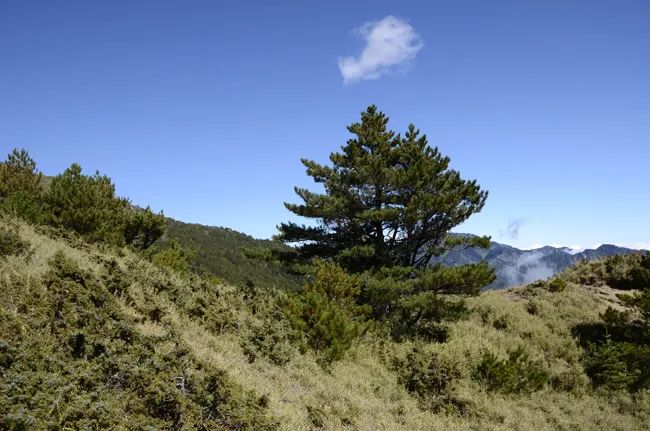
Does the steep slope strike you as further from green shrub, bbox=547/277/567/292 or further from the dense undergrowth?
the dense undergrowth

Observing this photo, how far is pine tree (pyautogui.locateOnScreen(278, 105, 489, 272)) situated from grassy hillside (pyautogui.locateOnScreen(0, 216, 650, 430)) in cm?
413

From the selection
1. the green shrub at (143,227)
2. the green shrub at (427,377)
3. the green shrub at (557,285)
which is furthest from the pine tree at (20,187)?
the green shrub at (557,285)

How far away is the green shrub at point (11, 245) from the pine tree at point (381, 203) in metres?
10.8

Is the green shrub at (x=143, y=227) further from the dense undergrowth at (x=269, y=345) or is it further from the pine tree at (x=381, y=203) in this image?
the pine tree at (x=381, y=203)

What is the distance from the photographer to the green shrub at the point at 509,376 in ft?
39.4

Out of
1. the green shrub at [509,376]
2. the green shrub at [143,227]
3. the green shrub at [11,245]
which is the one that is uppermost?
the green shrub at [143,227]

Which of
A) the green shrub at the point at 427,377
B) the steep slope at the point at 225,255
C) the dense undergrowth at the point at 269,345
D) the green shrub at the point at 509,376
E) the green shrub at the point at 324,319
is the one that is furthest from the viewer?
the steep slope at the point at 225,255

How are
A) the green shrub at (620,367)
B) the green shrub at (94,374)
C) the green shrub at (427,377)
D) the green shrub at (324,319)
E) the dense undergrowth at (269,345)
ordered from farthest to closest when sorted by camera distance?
the green shrub at (620,367)
the green shrub at (324,319)
the green shrub at (427,377)
the dense undergrowth at (269,345)
the green shrub at (94,374)

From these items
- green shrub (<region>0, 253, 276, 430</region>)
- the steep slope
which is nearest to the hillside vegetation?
green shrub (<region>0, 253, 276, 430</region>)

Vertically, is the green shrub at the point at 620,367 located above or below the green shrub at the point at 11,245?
below

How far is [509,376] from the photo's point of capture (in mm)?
12031

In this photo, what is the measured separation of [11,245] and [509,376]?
12689mm

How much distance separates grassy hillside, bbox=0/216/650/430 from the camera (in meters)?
5.02

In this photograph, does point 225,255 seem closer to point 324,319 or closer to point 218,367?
point 324,319
